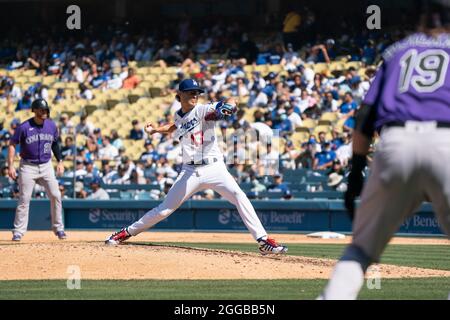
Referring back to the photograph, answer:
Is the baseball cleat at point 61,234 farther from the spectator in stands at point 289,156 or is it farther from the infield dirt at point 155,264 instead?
the spectator in stands at point 289,156

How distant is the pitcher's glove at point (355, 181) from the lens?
5.62m

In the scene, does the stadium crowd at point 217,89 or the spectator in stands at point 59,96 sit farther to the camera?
the spectator in stands at point 59,96

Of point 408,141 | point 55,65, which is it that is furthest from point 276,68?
point 408,141

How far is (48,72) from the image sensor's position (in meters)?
29.2

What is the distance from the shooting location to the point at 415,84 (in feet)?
17.7

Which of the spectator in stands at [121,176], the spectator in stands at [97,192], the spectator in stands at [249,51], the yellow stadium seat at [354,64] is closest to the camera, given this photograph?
the spectator in stands at [97,192]

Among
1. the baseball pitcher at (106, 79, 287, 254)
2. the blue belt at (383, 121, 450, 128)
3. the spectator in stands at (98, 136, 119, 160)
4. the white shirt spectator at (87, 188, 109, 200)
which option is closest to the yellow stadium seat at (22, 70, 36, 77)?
the spectator in stands at (98, 136, 119, 160)

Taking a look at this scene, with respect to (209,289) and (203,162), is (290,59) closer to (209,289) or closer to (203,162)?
(203,162)

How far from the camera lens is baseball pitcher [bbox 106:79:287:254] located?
11.2m

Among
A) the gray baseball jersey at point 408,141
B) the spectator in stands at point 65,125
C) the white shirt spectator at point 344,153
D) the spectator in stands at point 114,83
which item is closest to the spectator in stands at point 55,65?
the spectator in stands at point 114,83

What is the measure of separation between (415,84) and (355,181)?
2.37 feet

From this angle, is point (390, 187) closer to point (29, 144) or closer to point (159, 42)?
point (29, 144)

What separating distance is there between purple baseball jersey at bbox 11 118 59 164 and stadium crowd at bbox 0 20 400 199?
20.1ft

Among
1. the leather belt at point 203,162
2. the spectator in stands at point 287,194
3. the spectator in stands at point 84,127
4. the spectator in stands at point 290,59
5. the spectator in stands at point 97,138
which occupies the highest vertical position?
the spectator in stands at point 290,59
